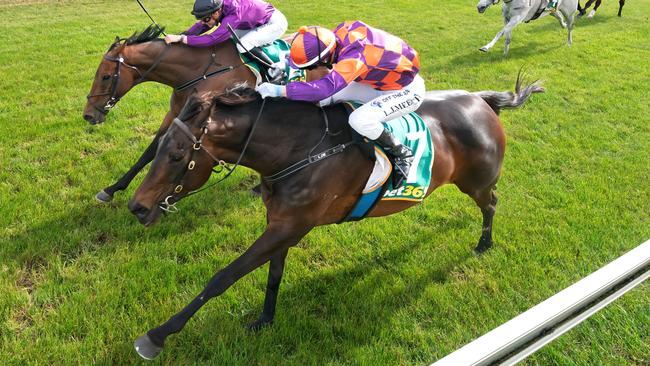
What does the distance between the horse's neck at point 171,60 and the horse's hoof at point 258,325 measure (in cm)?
280

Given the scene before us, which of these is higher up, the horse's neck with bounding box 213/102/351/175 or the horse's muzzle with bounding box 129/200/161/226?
the horse's neck with bounding box 213/102/351/175

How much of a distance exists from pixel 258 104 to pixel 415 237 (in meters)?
2.38

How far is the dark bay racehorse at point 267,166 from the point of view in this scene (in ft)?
8.14

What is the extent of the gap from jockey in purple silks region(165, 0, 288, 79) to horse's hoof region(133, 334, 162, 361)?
9.40 feet

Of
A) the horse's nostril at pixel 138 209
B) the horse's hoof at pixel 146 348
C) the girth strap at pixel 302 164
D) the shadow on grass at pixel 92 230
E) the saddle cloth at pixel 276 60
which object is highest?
the horse's nostril at pixel 138 209

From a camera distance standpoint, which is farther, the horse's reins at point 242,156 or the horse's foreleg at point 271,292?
the horse's foreleg at point 271,292

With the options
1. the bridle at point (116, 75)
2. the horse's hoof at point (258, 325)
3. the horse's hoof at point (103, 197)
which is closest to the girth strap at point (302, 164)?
the horse's hoof at point (258, 325)

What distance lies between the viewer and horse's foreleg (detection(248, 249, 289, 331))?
3.32 meters

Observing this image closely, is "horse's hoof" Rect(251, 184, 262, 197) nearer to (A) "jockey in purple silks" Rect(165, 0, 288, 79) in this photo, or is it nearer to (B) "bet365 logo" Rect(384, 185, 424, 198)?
(A) "jockey in purple silks" Rect(165, 0, 288, 79)

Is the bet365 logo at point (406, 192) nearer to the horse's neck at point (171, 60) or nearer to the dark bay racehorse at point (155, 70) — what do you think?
the dark bay racehorse at point (155, 70)

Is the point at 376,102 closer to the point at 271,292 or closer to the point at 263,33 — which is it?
the point at 271,292

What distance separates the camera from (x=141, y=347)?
2.77m

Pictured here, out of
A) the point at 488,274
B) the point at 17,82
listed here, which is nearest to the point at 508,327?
the point at 488,274

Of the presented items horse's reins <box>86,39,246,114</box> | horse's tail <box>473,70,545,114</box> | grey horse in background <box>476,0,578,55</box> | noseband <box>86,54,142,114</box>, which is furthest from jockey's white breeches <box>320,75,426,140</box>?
grey horse in background <box>476,0,578,55</box>
